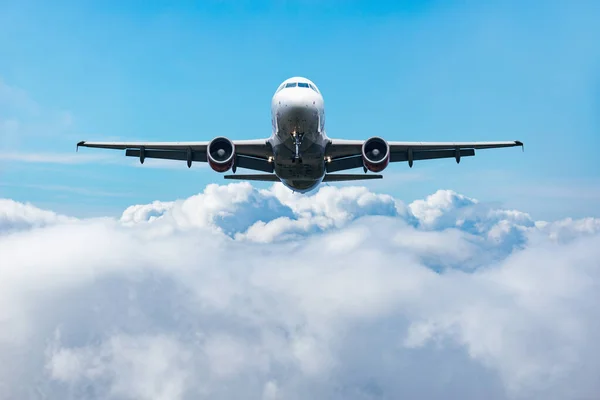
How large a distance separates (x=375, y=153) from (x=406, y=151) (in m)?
5.40

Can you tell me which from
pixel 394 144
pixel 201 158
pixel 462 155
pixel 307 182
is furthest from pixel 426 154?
pixel 201 158

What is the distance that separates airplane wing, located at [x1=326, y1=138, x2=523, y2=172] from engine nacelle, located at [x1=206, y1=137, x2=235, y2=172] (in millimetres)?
5733

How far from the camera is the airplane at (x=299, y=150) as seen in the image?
86.8ft

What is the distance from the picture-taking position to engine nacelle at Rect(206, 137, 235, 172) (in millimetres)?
27812

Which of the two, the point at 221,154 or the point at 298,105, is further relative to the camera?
the point at 221,154

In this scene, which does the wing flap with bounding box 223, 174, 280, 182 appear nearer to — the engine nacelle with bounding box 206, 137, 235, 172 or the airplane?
the airplane

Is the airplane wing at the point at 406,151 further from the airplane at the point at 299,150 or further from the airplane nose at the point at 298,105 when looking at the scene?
the airplane nose at the point at 298,105

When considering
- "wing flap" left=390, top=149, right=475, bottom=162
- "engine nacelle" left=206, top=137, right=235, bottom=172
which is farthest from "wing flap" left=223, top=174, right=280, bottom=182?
"wing flap" left=390, top=149, right=475, bottom=162

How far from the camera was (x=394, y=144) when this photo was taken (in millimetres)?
30922

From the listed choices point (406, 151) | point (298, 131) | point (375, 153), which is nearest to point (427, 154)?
point (406, 151)

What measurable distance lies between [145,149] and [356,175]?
12.2 m

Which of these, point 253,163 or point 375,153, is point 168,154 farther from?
point 375,153

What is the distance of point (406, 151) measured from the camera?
33406 millimetres

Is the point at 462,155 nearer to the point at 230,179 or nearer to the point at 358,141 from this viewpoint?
the point at 358,141
